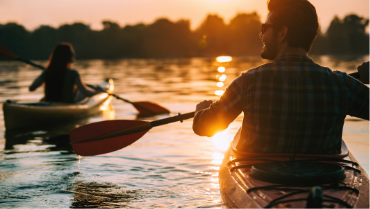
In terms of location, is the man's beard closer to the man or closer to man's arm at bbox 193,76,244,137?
the man

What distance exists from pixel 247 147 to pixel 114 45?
9483 centimetres

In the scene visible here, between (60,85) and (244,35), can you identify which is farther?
(244,35)

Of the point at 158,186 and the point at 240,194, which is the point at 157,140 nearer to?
the point at 158,186

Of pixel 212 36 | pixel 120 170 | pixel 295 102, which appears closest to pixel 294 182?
pixel 295 102

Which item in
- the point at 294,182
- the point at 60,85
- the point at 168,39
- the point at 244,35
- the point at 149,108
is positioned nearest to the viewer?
the point at 294,182

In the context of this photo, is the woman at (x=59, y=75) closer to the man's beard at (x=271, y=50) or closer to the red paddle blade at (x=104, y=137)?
the red paddle blade at (x=104, y=137)

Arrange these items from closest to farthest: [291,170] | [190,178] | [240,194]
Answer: [291,170] < [240,194] < [190,178]

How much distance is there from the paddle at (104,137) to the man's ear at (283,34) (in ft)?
6.83

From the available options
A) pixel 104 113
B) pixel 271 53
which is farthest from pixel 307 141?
pixel 104 113

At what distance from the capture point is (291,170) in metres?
2.41

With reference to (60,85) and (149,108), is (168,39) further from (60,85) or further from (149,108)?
(60,85)

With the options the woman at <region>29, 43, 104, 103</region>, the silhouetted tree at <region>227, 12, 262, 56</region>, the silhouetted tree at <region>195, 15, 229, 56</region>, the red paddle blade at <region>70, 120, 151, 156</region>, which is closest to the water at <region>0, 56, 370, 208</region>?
the red paddle blade at <region>70, 120, 151, 156</region>

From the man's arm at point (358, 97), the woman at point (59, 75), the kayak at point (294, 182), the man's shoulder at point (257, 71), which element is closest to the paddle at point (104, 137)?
the kayak at point (294, 182)

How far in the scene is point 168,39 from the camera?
102188 millimetres
